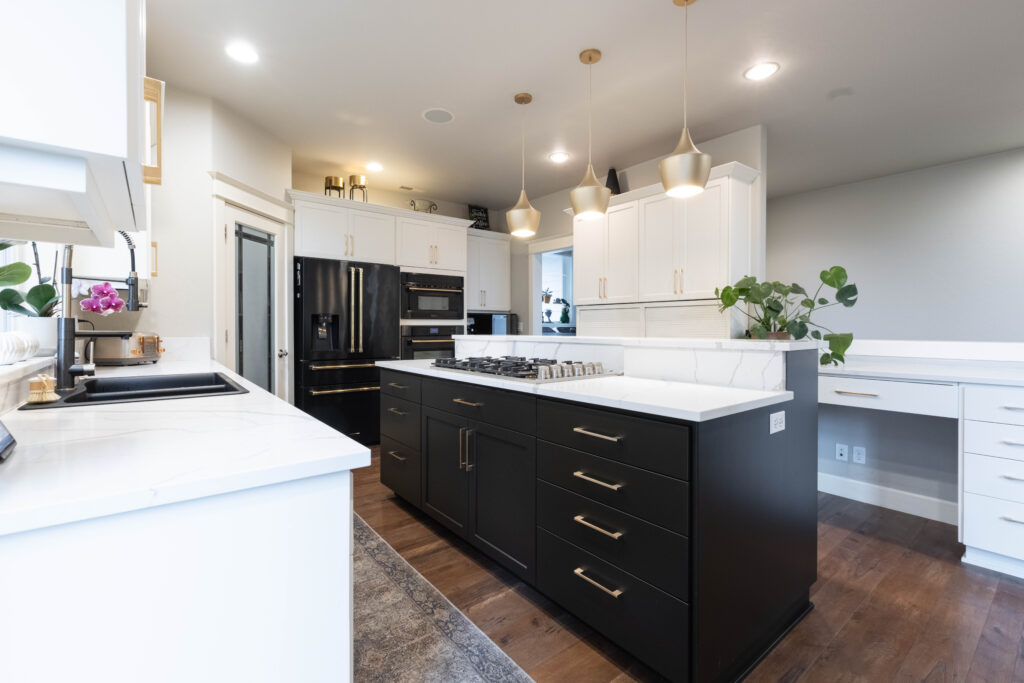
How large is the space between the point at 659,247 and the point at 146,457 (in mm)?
3429

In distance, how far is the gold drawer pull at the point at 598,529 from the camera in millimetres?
1428

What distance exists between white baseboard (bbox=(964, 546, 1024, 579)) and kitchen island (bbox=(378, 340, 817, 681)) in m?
1.12

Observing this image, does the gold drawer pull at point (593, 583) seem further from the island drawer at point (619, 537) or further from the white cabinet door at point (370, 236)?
the white cabinet door at point (370, 236)

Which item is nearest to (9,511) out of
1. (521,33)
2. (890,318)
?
(521,33)

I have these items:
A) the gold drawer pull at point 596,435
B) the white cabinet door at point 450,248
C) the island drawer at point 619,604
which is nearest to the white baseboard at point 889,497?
the island drawer at point 619,604

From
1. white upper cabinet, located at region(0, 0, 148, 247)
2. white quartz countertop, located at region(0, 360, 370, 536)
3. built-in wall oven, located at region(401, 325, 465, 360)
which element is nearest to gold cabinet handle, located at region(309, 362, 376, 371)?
built-in wall oven, located at region(401, 325, 465, 360)

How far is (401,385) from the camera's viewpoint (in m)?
2.71

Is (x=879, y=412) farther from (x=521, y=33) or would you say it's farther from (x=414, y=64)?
(x=414, y=64)

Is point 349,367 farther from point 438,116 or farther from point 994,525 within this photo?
point 994,525

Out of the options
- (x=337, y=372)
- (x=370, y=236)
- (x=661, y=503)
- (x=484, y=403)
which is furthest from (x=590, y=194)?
(x=337, y=372)

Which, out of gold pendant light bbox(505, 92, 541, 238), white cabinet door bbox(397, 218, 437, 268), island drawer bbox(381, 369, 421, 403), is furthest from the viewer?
white cabinet door bbox(397, 218, 437, 268)

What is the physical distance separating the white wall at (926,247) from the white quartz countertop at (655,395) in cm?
377

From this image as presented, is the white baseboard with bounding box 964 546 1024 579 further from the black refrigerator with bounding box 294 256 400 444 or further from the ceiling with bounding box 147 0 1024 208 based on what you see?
the black refrigerator with bounding box 294 256 400 444

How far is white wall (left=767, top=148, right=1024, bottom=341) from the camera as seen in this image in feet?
12.2
